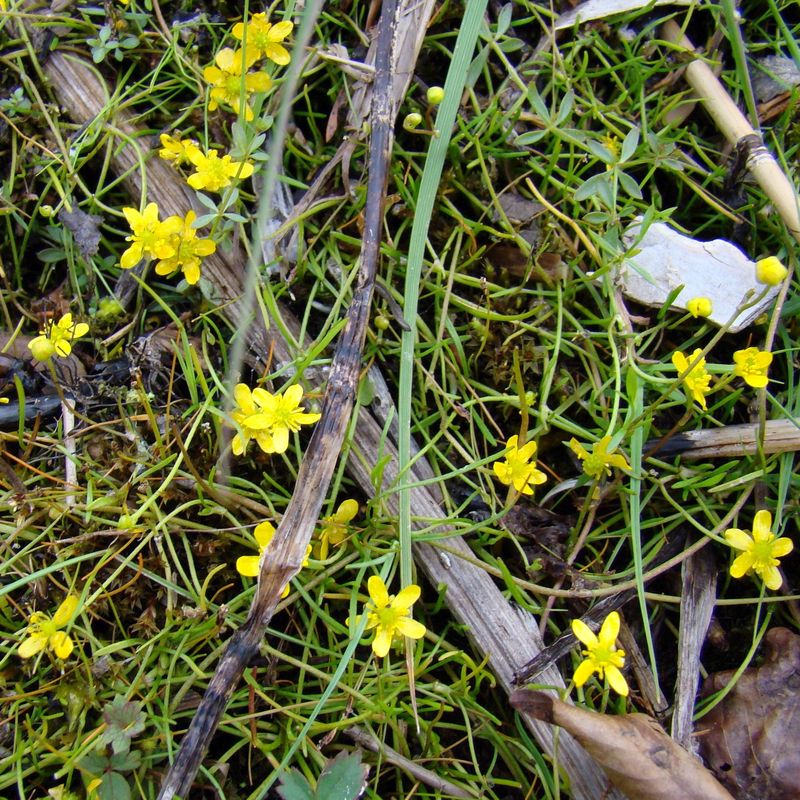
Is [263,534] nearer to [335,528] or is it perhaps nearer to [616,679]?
[335,528]

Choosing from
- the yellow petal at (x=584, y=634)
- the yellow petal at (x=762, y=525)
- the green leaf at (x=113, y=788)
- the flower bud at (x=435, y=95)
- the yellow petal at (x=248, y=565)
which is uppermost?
the flower bud at (x=435, y=95)

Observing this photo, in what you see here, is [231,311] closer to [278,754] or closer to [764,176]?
[278,754]

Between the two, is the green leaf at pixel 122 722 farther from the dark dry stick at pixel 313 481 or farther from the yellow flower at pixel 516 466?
the yellow flower at pixel 516 466

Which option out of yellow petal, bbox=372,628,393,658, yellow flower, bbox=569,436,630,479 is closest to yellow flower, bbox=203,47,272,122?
yellow flower, bbox=569,436,630,479

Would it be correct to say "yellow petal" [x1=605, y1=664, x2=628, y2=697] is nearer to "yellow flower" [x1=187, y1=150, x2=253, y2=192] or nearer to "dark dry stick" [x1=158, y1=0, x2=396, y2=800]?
"dark dry stick" [x1=158, y1=0, x2=396, y2=800]

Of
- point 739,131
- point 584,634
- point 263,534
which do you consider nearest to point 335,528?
point 263,534

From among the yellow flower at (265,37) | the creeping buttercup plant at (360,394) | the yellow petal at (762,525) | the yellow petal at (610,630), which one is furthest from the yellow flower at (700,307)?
the yellow flower at (265,37)

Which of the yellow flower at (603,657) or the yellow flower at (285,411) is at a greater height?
the yellow flower at (285,411)
